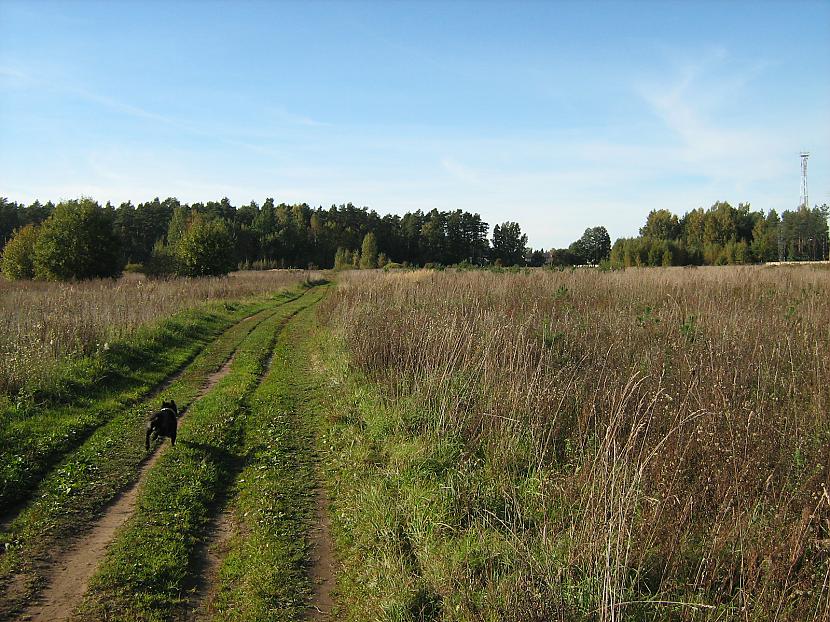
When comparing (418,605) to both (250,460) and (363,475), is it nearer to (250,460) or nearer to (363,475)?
(363,475)

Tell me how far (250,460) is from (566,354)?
4.54 metres

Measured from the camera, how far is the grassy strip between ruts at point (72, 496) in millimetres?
4234

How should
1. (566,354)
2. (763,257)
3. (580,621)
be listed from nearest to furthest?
(580,621) < (566,354) < (763,257)

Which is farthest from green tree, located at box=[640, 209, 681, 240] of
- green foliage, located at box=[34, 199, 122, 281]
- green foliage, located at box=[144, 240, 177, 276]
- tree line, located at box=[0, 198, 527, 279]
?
green foliage, located at box=[34, 199, 122, 281]

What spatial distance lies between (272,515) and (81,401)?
548cm

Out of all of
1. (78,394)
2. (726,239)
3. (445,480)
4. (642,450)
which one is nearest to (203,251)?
(78,394)

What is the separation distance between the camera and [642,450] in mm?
4266

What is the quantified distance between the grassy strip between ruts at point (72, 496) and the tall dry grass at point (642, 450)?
3.41m

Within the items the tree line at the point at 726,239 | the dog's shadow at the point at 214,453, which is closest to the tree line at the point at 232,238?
the tree line at the point at 726,239

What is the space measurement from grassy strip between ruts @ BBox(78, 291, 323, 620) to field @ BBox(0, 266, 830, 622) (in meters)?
0.03

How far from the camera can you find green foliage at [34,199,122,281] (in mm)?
32719

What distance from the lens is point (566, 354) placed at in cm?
767

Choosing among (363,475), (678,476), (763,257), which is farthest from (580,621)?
(763,257)

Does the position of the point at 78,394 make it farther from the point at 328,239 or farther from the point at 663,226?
the point at 663,226
